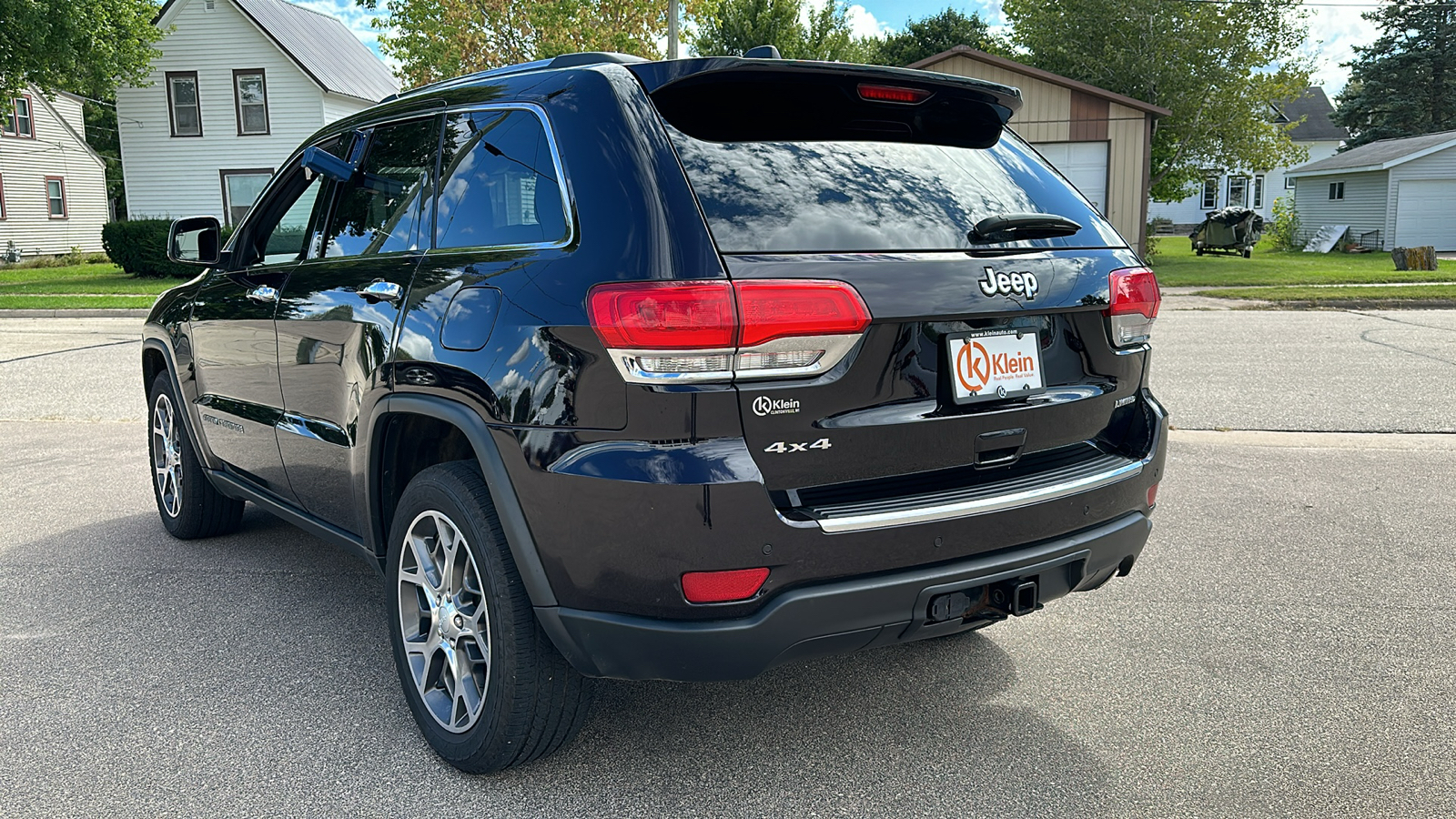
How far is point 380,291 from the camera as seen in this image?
11.0 ft

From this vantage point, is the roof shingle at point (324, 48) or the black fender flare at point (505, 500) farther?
the roof shingle at point (324, 48)

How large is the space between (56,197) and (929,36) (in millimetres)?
38544

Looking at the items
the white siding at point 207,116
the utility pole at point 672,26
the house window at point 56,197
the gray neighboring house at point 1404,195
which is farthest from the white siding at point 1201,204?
the house window at point 56,197

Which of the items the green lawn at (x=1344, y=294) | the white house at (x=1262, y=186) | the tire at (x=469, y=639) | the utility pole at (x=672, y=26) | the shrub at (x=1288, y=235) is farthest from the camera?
the white house at (x=1262, y=186)

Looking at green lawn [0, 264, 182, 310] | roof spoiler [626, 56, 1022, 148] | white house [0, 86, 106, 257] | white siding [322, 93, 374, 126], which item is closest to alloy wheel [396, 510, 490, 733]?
roof spoiler [626, 56, 1022, 148]

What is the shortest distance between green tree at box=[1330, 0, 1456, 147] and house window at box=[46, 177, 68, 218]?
5639cm

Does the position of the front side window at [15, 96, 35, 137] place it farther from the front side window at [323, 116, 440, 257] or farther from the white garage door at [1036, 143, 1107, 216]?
the front side window at [323, 116, 440, 257]

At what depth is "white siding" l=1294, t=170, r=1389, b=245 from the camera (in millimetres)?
38812

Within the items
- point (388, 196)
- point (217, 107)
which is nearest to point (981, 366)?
point (388, 196)

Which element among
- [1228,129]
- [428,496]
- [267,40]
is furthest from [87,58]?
[428,496]

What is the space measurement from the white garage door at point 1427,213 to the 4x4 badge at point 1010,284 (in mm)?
41132

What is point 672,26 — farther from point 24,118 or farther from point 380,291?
point 24,118

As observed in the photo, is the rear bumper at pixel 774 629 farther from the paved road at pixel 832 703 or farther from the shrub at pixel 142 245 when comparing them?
the shrub at pixel 142 245

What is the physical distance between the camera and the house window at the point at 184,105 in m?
32.9
